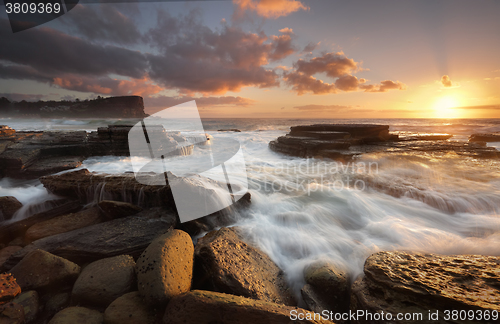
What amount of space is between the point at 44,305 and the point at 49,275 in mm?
275

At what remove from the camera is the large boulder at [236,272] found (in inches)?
83.1

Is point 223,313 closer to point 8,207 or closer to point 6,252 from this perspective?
point 6,252

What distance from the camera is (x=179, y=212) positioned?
3496mm

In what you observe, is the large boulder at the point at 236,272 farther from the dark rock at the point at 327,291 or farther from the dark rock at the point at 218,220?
the dark rock at the point at 218,220

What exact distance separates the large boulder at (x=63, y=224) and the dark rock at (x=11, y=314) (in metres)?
1.57

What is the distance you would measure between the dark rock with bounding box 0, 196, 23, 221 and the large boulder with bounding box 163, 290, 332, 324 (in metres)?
3.93

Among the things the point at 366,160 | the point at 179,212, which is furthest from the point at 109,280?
the point at 366,160

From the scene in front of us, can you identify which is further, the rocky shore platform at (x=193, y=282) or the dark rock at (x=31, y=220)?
the dark rock at (x=31, y=220)

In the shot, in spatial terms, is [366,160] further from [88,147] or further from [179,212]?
[88,147]

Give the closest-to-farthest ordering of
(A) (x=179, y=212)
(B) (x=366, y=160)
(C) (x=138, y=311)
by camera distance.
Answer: (C) (x=138, y=311) < (A) (x=179, y=212) < (B) (x=366, y=160)

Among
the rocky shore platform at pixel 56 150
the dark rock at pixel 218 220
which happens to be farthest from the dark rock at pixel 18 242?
the rocky shore platform at pixel 56 150

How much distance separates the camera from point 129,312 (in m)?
1.68

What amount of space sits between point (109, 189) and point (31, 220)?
3.87ft

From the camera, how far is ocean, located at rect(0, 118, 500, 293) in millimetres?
3246
